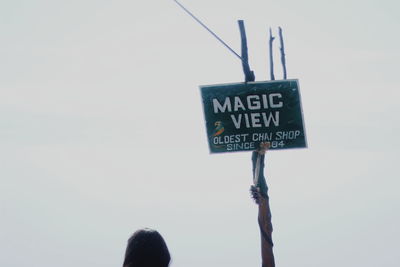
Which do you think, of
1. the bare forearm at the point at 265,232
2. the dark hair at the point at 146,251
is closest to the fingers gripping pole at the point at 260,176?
the bare forearm at the point at 265,232

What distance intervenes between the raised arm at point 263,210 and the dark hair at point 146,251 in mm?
5512

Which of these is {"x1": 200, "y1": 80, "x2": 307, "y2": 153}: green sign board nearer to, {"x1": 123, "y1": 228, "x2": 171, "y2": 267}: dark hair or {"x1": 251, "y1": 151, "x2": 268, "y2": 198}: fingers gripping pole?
{"x1": 251, "y1": 151, "x2": 268, "y2": 198}: fingers gripping pole

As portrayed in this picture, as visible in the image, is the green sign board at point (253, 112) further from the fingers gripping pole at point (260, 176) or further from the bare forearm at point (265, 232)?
the bare forearm at point (265, 232)

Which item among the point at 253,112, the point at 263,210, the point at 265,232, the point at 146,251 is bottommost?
the point at 265,232

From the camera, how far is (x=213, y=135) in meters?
9.73

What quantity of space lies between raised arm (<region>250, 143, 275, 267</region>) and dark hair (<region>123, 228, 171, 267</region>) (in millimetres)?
5512

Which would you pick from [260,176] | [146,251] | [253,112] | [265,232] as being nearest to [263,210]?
[265,232]

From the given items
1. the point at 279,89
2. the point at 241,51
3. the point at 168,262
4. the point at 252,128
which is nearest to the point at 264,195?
the point at 252,128

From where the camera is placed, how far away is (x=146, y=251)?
4.21 meters

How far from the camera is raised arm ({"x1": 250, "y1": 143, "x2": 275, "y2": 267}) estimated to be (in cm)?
952

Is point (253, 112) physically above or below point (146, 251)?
above

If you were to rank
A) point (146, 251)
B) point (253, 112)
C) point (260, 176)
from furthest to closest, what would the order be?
1. point (260, 176)
2. point (253, 112)
3. point (146, 251)

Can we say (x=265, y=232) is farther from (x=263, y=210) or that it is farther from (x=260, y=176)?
(x=260, y=176)

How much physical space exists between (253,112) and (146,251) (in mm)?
5632
